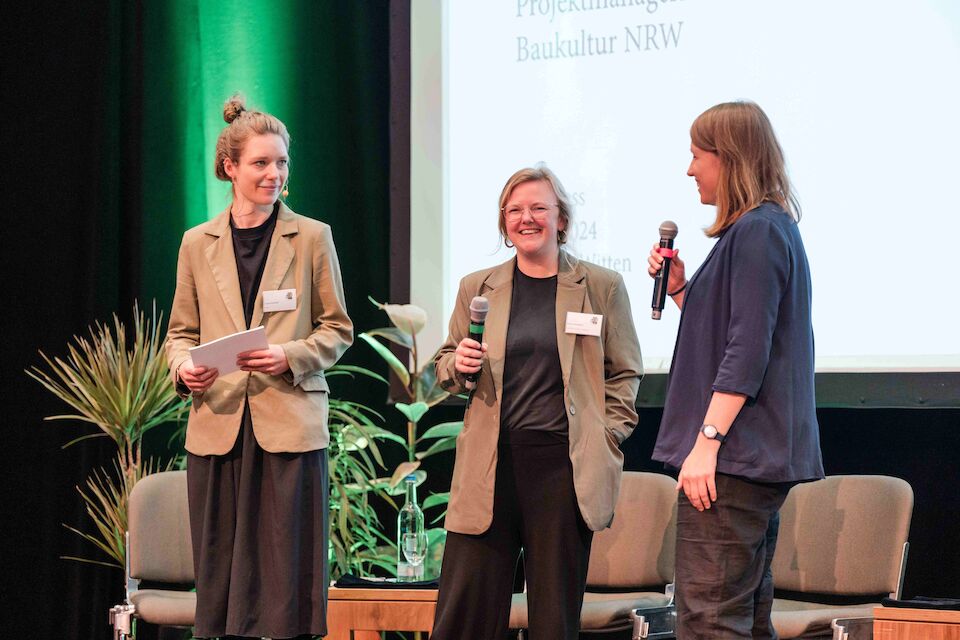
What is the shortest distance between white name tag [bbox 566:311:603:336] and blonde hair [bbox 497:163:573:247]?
0.28 metres

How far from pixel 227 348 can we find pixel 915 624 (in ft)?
5.94

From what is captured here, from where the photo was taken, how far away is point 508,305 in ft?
9.17

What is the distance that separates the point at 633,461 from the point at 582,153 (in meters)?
1.21

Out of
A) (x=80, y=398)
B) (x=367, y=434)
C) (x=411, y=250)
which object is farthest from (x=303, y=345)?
(x=80, y=398)

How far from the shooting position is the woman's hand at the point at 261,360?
8.74ft

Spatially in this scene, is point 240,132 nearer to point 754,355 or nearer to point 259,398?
point 259,398

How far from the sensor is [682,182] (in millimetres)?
3793

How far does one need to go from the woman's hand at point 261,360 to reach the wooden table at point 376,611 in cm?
78

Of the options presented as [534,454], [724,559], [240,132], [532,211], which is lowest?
[724,559]

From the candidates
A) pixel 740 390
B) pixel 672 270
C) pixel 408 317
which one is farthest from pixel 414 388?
pixel 740 390

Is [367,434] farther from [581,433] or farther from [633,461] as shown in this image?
[581,433]

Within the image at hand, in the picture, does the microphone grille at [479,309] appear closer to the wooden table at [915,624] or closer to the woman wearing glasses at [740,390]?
the woman wearing glasses at [740,390]

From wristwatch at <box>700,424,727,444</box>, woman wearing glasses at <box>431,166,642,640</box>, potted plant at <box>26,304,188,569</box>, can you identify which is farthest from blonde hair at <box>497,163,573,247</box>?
potted plant at <box>26,304,188,569</box>

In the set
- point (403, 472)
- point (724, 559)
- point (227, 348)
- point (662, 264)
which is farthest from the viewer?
point (403, 472)
